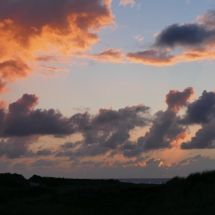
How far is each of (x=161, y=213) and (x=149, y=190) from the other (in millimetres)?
6563

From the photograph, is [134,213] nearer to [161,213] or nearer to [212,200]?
[161,213]

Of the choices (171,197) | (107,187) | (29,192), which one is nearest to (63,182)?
(29,192)

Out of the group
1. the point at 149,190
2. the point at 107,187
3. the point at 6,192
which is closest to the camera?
the point at 149,190

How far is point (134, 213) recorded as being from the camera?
106 ft

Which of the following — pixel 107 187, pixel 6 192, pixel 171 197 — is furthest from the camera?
pixel 6 192

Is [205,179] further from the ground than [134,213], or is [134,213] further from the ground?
[205,179]

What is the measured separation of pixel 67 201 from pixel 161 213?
11.3 meters

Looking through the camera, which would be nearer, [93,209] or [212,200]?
[212,200]

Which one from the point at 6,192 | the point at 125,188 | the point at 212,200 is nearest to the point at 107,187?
the point at 125,188

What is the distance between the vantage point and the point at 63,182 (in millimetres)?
90000

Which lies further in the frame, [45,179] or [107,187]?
[45,179]

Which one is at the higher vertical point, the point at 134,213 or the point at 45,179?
the point at 45,179

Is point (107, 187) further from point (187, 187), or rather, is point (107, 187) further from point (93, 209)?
point (187, 187)

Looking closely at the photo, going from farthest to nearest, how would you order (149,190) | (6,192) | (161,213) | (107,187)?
(6,192) < (107,187) < (149,190) < (161,213)
